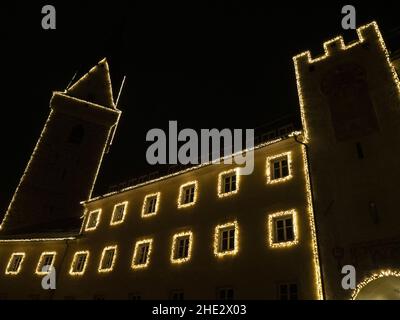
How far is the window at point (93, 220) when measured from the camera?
3079 centimetres

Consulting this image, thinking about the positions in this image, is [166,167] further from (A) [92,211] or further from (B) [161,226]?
(A) [92,211]

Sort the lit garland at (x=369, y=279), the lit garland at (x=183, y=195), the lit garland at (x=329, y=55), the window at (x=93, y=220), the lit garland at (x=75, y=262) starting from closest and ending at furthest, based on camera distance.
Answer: the lit garland at (x=369, y=279)
the lit garland at (x=329, y=55)
the lit garland at (x=183, y=195)
the lit garland at (x=75, y=262)
the window at (x=93, y=220)

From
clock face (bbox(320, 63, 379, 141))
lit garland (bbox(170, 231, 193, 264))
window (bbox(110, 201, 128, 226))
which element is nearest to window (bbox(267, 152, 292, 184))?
clock face (bbox(320, 63, 379, 141))

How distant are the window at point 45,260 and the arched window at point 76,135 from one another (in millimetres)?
17266

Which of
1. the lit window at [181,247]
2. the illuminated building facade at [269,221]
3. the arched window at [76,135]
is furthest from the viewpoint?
the arched window at [76,135]

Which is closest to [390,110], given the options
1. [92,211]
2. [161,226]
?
[161,226]

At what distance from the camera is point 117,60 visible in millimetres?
63312

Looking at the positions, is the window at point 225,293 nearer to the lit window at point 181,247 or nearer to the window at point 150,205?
the lit window at point 181,247

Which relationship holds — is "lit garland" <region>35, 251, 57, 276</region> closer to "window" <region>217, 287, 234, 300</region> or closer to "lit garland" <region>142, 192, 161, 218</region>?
"lit garland" <region>142, 192, 161, 218</region>

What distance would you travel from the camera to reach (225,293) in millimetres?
19922

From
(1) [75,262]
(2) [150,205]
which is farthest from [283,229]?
(1) [75,262]

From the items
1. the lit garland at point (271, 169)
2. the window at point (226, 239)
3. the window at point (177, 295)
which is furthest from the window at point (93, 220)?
the lit garland at point (271, 169)

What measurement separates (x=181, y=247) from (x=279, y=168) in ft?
28.6

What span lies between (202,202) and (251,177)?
13.4 feet
